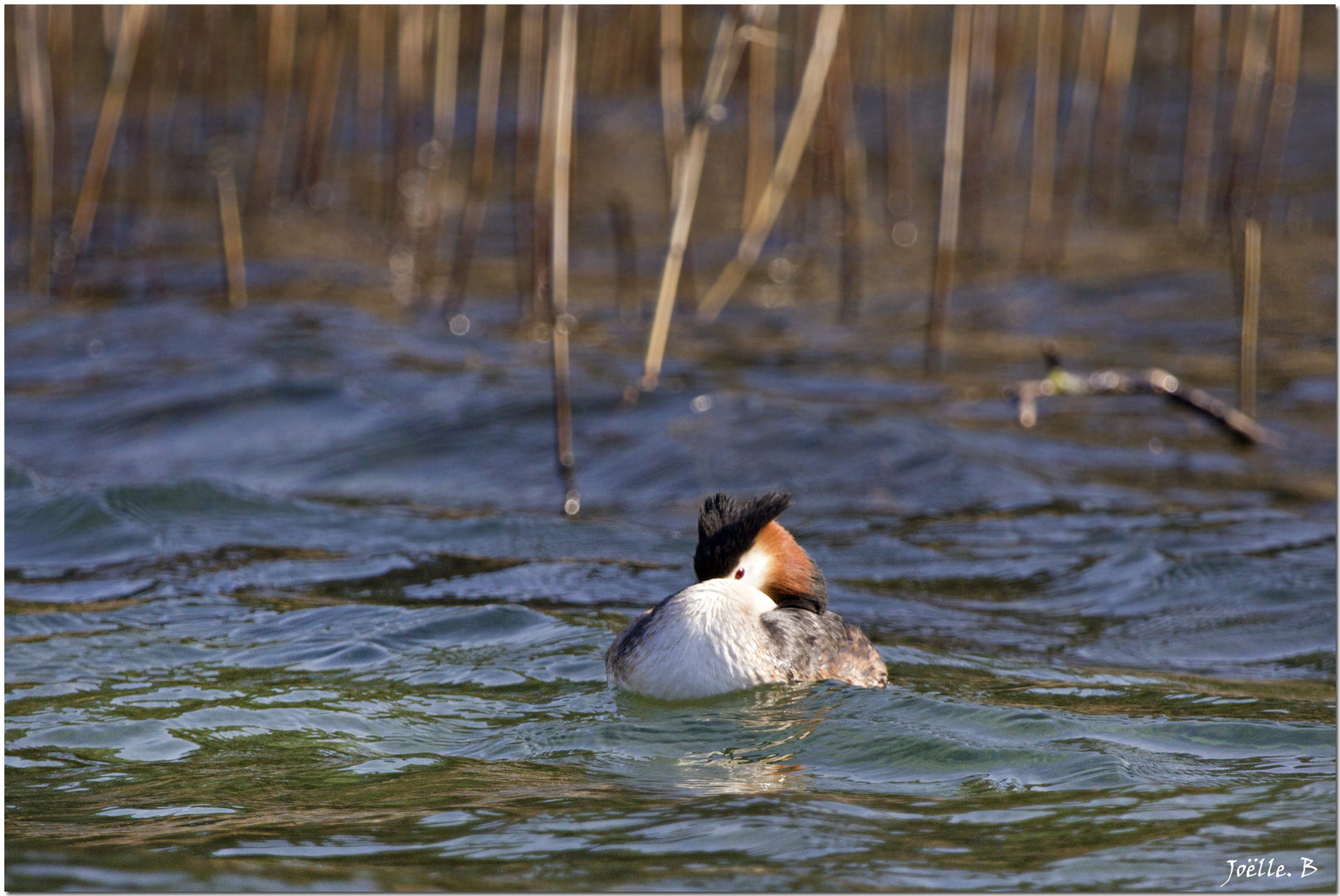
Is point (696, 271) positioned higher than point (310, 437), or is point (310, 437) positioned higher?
point (696, 271)

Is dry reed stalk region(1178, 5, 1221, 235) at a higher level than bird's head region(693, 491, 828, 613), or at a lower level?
higher

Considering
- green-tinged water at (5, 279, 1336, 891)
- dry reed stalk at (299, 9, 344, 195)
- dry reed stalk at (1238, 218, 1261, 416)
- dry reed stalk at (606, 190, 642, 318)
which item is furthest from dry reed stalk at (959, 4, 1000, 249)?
dry reed stalk at (299, 9, 344, 195)

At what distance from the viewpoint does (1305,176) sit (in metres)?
18.7

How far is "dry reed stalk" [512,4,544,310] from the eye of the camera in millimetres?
11219

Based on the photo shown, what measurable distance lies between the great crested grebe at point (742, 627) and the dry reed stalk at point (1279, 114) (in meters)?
9.75

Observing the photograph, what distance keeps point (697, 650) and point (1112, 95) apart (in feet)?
48.2

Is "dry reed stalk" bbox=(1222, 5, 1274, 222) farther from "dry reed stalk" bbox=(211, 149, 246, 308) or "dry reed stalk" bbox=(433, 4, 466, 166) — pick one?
"dry reed stalk" bbox=(211, 149, 246, 308)

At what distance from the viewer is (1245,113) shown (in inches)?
637

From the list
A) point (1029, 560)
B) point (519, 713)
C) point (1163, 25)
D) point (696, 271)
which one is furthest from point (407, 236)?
point (1163, 25)

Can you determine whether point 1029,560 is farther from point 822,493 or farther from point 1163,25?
point 1163,25

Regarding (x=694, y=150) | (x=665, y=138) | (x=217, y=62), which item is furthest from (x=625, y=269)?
(x=217, y=62)

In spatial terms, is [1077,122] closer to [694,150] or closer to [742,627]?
[694,150]

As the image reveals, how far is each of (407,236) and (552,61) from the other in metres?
9.80

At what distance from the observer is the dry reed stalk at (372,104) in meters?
18.3
